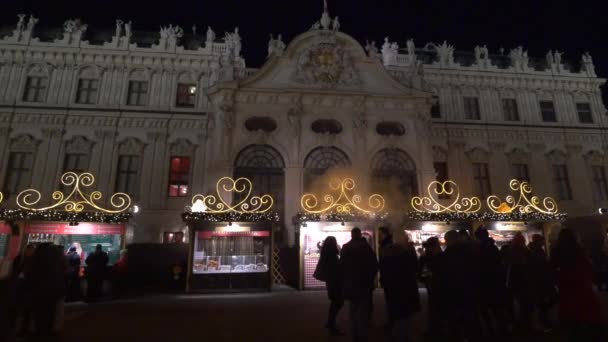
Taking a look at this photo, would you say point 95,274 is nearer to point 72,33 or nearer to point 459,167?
point 72,33

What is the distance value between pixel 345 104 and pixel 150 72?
14.8 m

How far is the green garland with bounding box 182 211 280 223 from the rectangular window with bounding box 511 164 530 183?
2052 centimetres

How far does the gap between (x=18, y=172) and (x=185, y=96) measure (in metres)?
11.9

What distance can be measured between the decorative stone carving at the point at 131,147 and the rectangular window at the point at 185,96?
3.94 metres

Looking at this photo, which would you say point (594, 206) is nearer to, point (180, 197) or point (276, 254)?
point (276, 254)

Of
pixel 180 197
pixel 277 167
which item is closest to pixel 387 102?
pixel 277 167

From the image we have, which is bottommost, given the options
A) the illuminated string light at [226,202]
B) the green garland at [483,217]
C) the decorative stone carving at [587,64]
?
the green garland at [483,217]

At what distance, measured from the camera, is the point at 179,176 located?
2378 cm

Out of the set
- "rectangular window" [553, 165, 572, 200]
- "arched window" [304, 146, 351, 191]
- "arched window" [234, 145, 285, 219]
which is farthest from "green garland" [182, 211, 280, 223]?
"rectangular window" [553, 165, 572, 200]

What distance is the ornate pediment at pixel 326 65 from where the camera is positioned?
2278 cm

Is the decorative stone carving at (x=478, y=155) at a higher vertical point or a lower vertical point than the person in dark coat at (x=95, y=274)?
higher

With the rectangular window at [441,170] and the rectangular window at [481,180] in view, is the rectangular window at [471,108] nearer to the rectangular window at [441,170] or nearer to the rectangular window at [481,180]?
the rectangular window at [481,180]

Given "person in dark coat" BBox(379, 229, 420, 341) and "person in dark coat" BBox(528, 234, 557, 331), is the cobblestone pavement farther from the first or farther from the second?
A: "person in dark coat" BBox(528, 234, 557, 331)

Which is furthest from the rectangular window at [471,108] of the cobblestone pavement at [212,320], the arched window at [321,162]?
the cobblestone pavement at [212,320]
